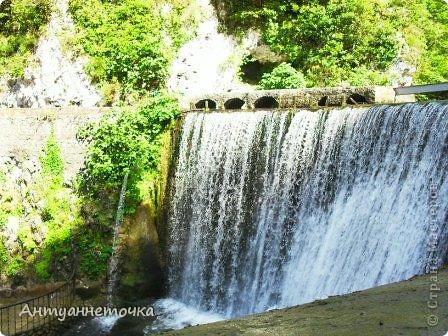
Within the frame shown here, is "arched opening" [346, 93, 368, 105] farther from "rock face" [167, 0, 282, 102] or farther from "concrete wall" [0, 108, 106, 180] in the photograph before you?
"concrete wall" [0, 108, 106, 180]

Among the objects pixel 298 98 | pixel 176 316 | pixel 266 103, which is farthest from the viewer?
pixel 266 103

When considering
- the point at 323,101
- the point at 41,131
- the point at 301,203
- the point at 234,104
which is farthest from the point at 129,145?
the point at 301,203

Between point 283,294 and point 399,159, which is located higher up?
point 399,159

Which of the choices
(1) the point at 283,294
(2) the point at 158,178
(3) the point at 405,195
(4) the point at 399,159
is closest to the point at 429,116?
(4) the point at 399,159

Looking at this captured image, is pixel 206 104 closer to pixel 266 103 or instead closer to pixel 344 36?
pixel 266 103

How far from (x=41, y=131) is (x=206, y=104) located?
4.19m

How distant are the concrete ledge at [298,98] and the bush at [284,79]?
1.83 m

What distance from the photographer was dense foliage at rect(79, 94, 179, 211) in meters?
11.9

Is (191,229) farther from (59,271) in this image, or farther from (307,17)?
(307,17)

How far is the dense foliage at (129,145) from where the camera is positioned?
11.9 m

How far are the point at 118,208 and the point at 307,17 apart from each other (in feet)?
25.2

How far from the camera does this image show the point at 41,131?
42.3ft

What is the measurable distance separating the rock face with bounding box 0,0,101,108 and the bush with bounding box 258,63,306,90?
4917 millimetres

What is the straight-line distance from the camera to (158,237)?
39.2 feet
